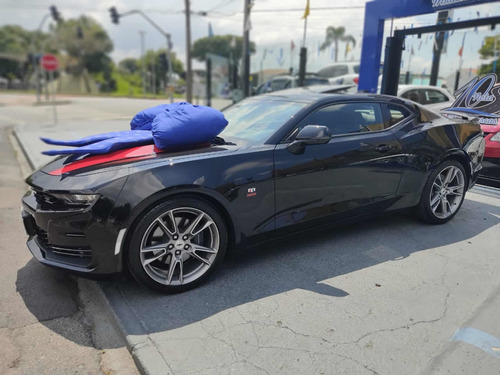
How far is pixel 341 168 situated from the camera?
368 cm

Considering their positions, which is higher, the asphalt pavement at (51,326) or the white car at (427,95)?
the white car at (427,95)

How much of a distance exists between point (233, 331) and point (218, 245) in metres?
0.73

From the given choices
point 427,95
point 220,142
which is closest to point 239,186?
point 220,142

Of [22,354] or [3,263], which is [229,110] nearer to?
[3,263]

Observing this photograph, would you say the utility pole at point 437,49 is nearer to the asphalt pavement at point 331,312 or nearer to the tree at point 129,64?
the asphalt pavement at point 331,312

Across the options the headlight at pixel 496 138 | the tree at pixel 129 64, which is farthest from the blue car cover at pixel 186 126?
the tree at pixel 129 64

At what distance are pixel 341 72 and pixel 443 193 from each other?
13709 millimetres

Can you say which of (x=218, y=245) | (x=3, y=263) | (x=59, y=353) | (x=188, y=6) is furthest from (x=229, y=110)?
(x=188, y=6)

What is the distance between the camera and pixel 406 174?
13.6 ft

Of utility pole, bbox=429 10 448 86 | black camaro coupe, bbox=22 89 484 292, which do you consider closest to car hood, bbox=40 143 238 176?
black camaro coupe, bbox=22 89 484 292

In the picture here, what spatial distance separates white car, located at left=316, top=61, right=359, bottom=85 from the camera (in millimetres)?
15674

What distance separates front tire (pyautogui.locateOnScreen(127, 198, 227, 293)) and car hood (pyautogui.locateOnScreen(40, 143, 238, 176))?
0.38 meters

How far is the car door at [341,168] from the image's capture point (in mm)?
3406

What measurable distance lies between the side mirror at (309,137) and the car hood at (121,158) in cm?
51
